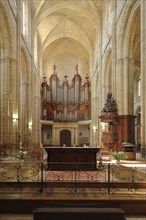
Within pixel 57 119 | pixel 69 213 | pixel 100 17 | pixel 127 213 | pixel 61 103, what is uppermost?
pixel 100 17

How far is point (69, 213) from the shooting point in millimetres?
4664

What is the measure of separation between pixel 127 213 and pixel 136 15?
13204 millimetres

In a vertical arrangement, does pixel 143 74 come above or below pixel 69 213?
above

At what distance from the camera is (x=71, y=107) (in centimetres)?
3447

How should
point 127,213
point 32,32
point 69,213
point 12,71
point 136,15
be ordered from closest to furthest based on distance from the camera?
1. point 69,213
2. point 127,213
3. point 136,15
4. point 12,71
5. point 32,32

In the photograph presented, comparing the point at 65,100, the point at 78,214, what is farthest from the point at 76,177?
the point at 65,100

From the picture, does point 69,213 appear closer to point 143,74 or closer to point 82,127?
point 143,74

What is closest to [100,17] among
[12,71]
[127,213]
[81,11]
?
[81,11]

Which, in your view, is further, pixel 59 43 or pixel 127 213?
pixel 59 43

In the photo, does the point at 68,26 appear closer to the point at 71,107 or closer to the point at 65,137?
the point at 71,107

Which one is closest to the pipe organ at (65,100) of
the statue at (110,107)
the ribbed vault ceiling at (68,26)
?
the ribbed vault ceiling at (68,26)

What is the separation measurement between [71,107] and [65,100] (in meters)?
1.32

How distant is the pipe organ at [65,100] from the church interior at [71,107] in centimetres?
14

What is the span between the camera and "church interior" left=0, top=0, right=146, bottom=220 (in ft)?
22.7
